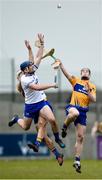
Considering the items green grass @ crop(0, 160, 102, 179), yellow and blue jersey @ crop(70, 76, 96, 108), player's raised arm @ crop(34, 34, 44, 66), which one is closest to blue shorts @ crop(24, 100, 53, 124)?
yellow and blue jersey @ crop(70, 76, 96, 108)

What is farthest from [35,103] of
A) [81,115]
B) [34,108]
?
[81,115]

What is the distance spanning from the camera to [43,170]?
1209 inches

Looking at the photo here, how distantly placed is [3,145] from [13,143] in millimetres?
376

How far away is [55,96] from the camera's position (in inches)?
1658

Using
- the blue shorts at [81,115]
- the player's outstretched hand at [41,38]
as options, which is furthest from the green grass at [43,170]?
the player's outstretched hand at [41,38]

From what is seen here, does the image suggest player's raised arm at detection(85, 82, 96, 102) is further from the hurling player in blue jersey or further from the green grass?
the green grass

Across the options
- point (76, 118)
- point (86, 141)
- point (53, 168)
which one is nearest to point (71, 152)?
point (86, 141)

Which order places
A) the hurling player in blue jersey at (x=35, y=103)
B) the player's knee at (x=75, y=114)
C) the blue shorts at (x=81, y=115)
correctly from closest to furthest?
1. the hurling player in blue jersey at (x=35, y=103)
2. the player's knee at (x=75, y=114)
3. the blue shorts at (x=81, y=115)

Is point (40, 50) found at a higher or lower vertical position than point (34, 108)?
higher

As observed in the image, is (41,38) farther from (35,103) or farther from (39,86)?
(35,103)

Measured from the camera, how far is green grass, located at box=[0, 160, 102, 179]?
27.3 m

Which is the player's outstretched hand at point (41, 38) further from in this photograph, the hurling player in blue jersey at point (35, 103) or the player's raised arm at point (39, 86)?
the player's raised arm at point (39, 86)

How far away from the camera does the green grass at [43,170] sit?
2725 centimetres

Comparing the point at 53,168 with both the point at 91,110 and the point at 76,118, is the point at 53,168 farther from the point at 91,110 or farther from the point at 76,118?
the point at 91,110
